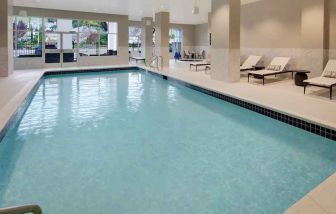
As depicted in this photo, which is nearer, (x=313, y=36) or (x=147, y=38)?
(x=313, y=36)

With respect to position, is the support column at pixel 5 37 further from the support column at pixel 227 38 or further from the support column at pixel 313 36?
the support column at pixel 313 36

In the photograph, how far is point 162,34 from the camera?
45.8 feet

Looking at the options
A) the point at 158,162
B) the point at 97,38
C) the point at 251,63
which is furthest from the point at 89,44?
the point at 158,162

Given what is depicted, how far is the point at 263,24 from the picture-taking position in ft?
35.8

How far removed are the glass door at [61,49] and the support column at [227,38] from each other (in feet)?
28.0

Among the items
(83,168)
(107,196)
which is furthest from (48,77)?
(107,196)

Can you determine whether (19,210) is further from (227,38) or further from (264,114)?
(227,38)

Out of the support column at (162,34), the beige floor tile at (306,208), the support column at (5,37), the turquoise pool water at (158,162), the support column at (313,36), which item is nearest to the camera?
the beige floor tile at (306,208)

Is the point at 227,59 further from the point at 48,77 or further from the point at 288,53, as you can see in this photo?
the point at 48,77

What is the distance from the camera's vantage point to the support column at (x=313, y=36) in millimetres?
8281

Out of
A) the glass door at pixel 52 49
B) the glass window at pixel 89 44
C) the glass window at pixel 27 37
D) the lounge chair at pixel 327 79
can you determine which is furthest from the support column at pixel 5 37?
the lounge chair at pixel 327 79

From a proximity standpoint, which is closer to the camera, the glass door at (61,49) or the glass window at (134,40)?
the glass door at (61,49)

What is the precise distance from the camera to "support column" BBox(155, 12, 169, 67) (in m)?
13.8

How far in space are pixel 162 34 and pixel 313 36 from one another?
7.31m
